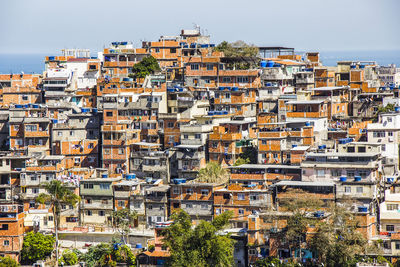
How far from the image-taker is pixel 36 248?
2160 inches

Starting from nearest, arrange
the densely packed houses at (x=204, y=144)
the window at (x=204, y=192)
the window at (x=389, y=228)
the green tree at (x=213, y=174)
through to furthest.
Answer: the window at (x=389, y=228)
the densely packed houses at (x=204, y=144)
the window at (x=204, y=192)
the green tree at (x=213, y=174)

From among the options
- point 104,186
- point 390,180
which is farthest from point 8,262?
point 390,180

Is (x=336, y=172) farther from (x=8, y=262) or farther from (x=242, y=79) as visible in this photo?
(x=8, y=262)

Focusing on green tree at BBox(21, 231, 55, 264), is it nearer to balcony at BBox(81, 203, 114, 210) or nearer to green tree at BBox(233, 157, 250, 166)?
balcony at BBox(81, 203, 114, 210)

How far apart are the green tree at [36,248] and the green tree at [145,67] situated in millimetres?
23597

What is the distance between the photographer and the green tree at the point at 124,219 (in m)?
55.9

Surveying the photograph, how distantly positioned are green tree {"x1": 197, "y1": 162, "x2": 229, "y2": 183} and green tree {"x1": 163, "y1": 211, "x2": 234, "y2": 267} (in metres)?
7.43

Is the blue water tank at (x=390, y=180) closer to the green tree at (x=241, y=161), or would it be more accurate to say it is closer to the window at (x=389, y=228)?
the window at (x=389, y=228)

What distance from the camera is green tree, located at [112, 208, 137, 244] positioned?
55875mm

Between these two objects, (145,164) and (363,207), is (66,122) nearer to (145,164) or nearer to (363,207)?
(145,164)

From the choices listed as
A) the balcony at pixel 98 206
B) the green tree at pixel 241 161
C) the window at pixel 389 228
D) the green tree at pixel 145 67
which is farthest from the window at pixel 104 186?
the green tree at pixel 145 67

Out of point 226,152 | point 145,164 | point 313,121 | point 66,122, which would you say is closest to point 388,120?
point 313,121

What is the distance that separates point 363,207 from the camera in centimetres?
5081

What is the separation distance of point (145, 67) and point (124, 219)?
23.2 meters
